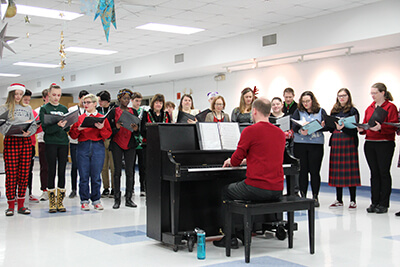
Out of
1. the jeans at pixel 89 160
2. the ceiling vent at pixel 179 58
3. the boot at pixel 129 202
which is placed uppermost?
the ceiling vent at pixel 179 58

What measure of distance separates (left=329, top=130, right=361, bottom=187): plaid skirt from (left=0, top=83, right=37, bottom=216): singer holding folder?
383cm

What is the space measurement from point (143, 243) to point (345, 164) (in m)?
3.20

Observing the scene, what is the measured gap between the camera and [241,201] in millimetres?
3932

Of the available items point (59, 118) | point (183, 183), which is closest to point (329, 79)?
point (59, 118)

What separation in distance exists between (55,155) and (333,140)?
359cm

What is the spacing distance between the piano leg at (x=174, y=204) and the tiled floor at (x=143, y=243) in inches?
7.9

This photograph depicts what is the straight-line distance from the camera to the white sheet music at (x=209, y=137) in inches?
173

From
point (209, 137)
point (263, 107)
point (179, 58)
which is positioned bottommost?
point (209, 137)

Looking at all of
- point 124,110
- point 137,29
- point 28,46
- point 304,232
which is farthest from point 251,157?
point 28,46

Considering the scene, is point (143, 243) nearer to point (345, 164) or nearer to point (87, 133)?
point (87, 133)

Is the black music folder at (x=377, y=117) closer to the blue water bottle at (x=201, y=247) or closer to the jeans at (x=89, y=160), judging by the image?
the blue water bottle at (x=201, y=247)

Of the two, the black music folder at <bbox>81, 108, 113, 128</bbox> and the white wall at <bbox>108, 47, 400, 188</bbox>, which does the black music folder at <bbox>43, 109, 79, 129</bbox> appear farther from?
the white wall at <bbox>108, 47, 400, 188</bbox>

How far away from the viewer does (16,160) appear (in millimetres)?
5793

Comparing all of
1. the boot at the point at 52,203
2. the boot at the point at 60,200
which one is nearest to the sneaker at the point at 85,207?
the boot at the point at 60,200
